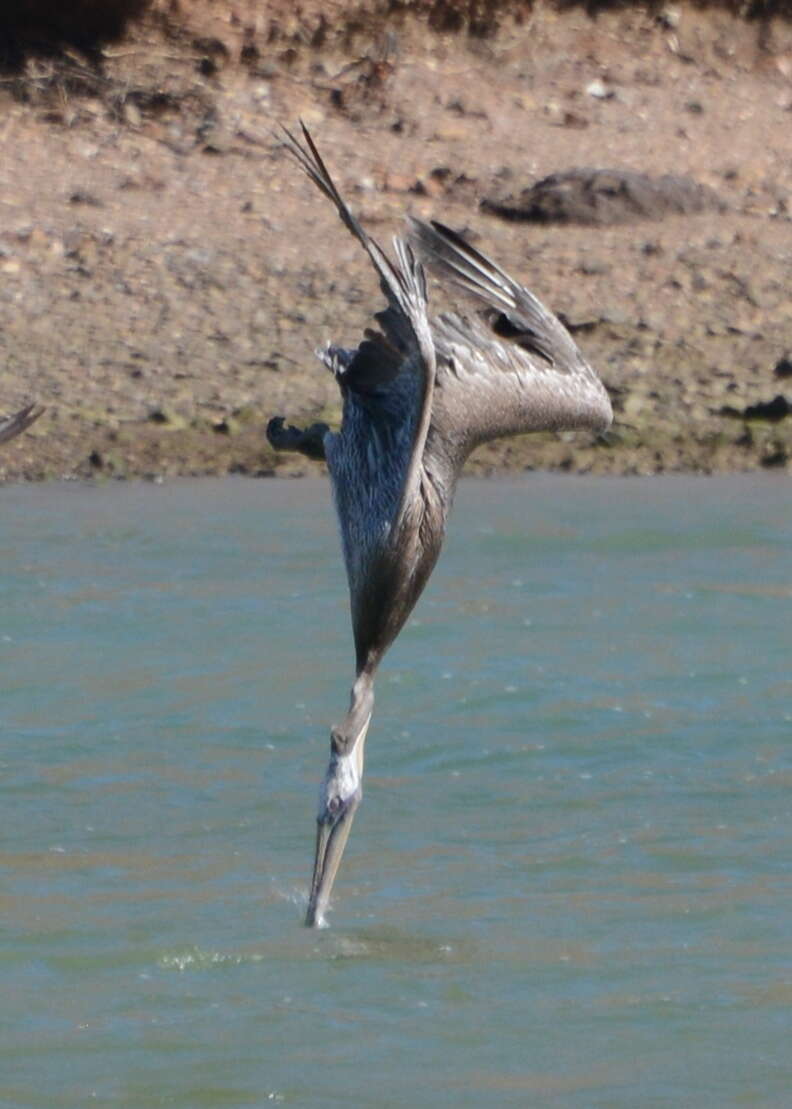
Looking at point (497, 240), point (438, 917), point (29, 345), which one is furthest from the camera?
point (497, 240)

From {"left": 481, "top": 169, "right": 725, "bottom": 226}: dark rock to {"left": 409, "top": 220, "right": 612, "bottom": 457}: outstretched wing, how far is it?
271 inches

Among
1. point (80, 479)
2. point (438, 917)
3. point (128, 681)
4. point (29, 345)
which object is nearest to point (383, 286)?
point (438, 917)

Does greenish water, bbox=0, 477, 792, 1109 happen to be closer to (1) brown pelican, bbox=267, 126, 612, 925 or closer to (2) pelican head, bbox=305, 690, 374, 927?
(2) pelican head, bbox=305, 690, 374, 927

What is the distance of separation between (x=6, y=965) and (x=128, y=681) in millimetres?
2633

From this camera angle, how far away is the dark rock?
14047 millimetres

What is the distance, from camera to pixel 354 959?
241 inches

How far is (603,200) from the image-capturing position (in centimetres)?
1414

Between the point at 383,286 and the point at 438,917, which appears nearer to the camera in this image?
the point at 383,286

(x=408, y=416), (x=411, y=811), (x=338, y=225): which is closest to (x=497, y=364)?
(x=408, y=416)

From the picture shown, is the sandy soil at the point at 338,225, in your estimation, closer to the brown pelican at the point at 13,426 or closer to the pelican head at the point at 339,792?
the brown pelican at the point at 13,426

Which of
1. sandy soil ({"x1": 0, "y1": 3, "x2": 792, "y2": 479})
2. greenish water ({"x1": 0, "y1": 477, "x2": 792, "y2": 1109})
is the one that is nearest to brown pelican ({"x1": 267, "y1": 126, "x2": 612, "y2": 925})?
greenish water ({"x1": 0, "y1": 477, "x2": 792, "y2": 1109})

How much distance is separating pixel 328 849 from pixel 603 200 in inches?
341

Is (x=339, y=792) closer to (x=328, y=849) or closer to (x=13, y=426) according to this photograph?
(x=328, y=849)

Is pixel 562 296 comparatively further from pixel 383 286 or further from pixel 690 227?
pixel 383 286
